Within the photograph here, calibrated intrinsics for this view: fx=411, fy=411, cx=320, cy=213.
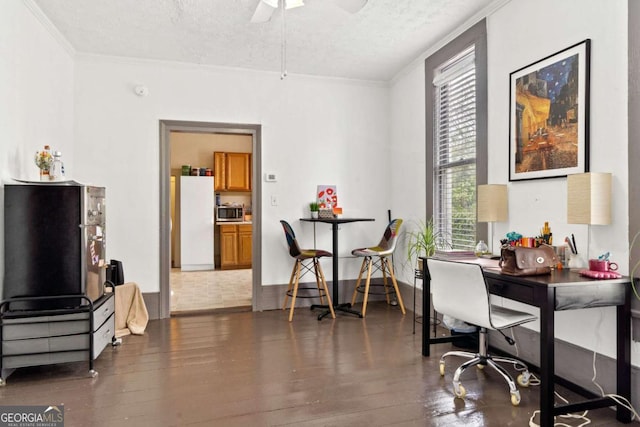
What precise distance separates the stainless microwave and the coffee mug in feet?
22.7

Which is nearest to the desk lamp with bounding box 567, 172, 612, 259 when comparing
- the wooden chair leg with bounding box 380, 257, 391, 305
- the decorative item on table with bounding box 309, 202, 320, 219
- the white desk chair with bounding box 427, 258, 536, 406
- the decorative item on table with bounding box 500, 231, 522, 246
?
the decorative item on table with bounding box 500, 231, 522, 246

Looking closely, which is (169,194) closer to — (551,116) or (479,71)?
(479,71)

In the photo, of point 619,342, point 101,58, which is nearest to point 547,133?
point 619,342

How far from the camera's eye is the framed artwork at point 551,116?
2562 millimetres

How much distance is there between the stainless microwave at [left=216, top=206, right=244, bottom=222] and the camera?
27.2 ft

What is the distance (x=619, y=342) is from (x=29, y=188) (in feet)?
12.5

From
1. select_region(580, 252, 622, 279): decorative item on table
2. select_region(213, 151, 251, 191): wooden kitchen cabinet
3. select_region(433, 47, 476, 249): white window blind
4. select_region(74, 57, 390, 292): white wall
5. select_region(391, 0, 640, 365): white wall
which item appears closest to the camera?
select_region(580, 252, 622, 279): decorative item on table

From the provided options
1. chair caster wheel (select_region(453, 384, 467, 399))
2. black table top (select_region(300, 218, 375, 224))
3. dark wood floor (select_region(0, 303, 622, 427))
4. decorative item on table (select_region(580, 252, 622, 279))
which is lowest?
dark wood floor (select_region(0, 303, 622, 427))

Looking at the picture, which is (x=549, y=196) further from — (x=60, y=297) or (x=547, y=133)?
(x=60, y=297)

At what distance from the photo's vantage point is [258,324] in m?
4.19

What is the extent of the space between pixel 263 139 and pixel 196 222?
3.89 metres

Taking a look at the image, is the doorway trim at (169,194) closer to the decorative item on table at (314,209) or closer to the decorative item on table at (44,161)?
the decorative item on table at (314,209)

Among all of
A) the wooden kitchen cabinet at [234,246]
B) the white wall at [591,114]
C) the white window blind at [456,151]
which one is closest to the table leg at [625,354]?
the white wall at [591,114]

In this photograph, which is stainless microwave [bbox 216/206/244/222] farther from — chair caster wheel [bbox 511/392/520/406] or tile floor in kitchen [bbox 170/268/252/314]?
chair caster wheel [bbox 511/392/520/406]
